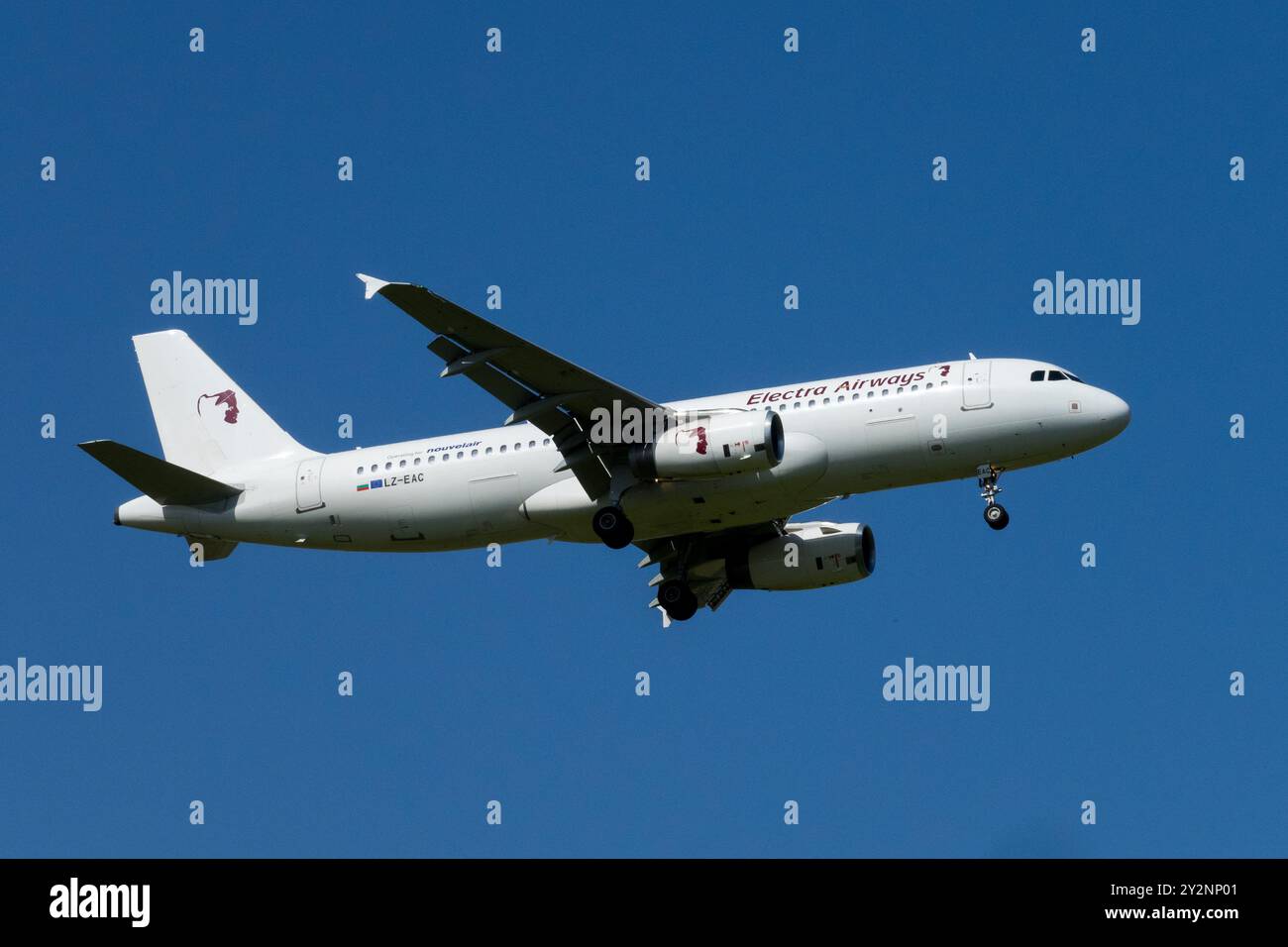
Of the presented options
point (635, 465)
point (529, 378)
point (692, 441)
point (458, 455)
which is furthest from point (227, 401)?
point (692, 441)

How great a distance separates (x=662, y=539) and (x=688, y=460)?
25.4ft

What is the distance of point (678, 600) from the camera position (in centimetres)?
4853

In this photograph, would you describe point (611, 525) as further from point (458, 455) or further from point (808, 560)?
point (808, 560)

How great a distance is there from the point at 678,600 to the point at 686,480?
21.9ft

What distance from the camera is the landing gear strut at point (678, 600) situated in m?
48.5

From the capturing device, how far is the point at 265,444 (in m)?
48.4

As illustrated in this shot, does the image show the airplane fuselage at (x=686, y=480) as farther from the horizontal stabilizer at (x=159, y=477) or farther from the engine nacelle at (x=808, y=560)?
the engine nacelle at (x=808, y=560)

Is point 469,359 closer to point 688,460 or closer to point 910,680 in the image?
point 688,460

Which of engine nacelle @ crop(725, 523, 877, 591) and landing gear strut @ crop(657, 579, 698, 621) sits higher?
engine nacelle @ crop(725, 523, 877, 591)

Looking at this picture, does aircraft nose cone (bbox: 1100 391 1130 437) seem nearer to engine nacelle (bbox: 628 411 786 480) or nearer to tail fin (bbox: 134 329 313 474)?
engine nacelle (bbox: 628 411 786 480)

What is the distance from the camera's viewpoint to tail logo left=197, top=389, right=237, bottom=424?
49.3 metres

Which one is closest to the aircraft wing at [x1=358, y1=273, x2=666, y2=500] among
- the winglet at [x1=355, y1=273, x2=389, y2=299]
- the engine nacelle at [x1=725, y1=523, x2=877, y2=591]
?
the winglet at [x1=355, y1=273, x2=389, y2=299]

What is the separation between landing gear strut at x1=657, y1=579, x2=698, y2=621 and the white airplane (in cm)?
4
